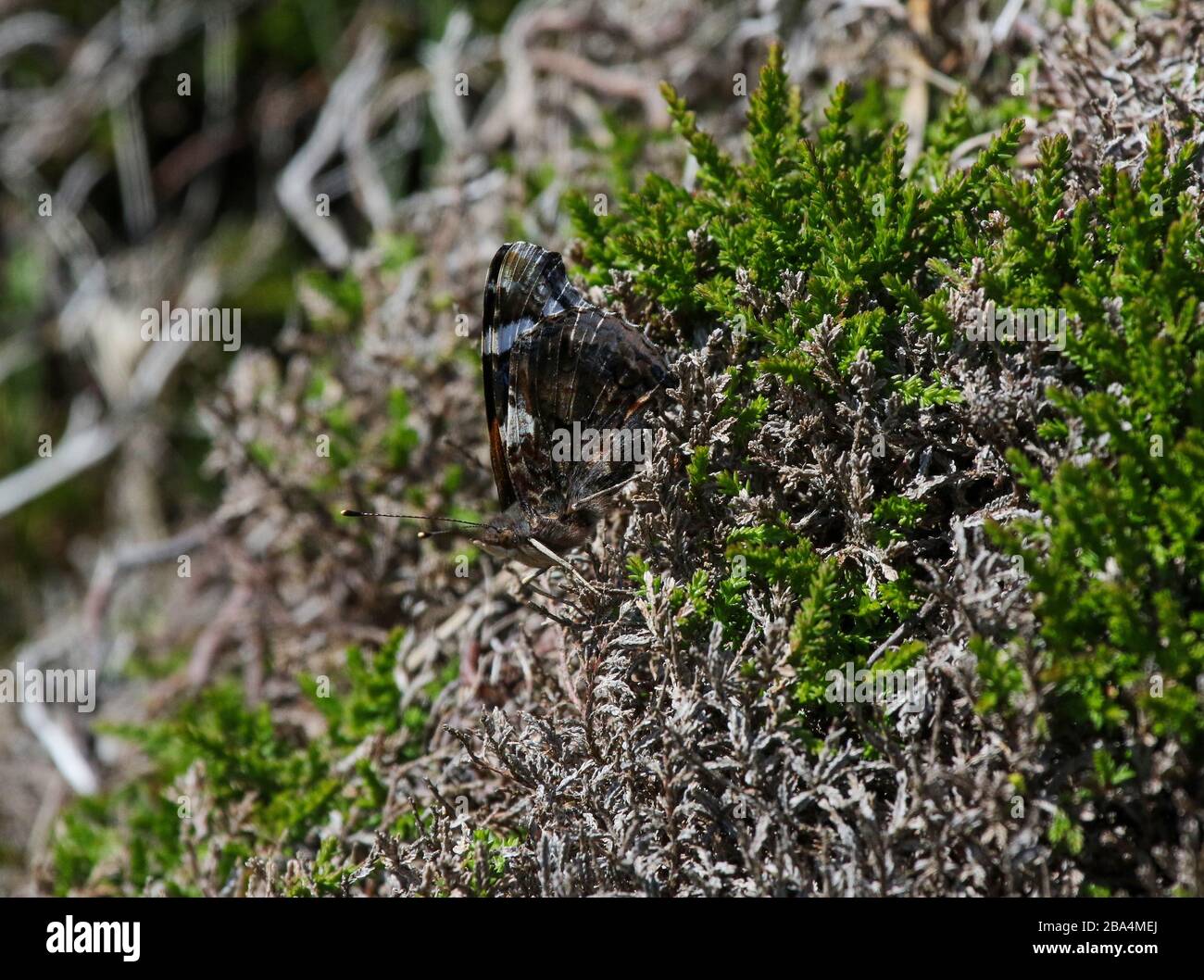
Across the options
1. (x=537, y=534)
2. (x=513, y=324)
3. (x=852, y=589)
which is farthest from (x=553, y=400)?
(x=852, y=589)

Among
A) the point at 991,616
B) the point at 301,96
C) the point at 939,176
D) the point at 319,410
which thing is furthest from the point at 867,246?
the point at 301,96

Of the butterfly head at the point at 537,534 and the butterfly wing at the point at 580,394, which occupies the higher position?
the butterfly wing at the point at 580,394

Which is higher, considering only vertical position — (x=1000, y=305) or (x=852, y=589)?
(x=1000, y=305)

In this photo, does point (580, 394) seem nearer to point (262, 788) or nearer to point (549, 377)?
point (549, 377)

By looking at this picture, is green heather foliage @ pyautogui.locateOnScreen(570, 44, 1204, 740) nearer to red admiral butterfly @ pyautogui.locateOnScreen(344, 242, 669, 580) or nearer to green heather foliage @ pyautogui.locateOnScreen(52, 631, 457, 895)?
red admiral butterfly @ pyautogui.locateOnScreen(344, 242, 669, 580)

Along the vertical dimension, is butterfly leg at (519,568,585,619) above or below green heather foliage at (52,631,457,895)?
above

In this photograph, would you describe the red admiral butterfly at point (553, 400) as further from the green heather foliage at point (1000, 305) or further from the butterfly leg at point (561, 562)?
the green heather foliage at point (1000, 305)

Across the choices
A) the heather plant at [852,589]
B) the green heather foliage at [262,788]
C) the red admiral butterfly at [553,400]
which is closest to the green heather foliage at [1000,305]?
the heather plant at [852,589]

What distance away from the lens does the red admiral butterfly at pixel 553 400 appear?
6.81 ft

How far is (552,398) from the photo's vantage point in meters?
2.14

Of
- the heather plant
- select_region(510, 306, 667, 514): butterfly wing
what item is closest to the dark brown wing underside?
select_region(510, 306, 667, 514): butterfly wing

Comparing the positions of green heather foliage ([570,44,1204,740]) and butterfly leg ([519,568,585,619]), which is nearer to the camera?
green heather foliage ([570,44,1204,740])

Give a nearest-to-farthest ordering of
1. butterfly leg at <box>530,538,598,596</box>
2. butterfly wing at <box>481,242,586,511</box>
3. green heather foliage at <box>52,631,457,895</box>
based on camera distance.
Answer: butterfly leg at <box>530,538,598,596</box>
butterfly wing at <box>481,242,586,511</box>
green heather foliage at <box>52,631,457,895</box>

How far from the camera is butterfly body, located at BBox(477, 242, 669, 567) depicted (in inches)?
81.7
